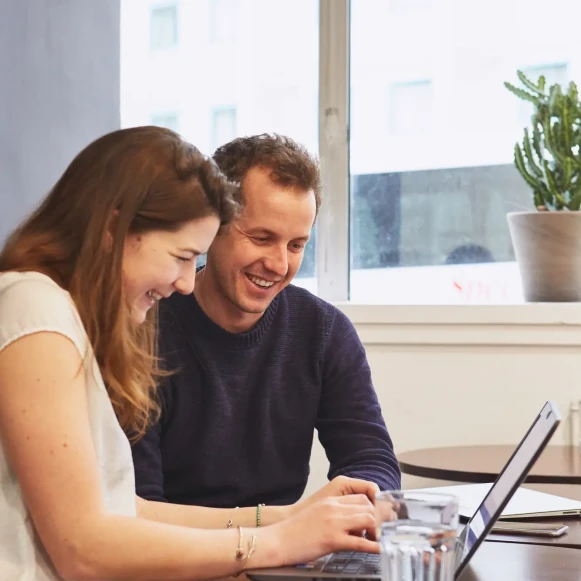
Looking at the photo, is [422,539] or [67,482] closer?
[422,539]

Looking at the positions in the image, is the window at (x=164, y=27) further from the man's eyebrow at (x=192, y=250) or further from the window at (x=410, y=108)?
the man's eyebrow at (x=192, y=250)

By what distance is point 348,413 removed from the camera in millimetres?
1710

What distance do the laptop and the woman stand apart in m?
0.02

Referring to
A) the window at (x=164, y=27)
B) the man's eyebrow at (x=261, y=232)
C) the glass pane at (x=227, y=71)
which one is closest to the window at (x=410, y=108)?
the glass pane at (x=227, y=71)

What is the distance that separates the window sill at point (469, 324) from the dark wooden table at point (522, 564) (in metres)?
1.33

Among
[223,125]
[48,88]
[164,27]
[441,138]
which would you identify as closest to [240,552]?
[48,88]

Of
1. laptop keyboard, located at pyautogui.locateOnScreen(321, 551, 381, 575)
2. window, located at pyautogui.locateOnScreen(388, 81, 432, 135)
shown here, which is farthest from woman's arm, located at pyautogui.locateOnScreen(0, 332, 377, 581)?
window, located at pyautogui.locateOnScreen(388, 81, 432, 135)

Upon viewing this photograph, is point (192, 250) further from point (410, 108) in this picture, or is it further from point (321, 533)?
point (410, 108)

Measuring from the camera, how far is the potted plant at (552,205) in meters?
2.46

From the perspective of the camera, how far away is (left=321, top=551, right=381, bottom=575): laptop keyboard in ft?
3.42

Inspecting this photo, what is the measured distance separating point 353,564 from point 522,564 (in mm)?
202

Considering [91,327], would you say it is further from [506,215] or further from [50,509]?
[506,215]

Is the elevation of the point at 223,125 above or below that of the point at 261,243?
above

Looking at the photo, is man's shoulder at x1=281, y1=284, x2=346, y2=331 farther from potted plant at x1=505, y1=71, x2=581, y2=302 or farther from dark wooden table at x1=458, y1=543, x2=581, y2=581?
potted plant at x1=505, y1=71, x2=581, y2=302
